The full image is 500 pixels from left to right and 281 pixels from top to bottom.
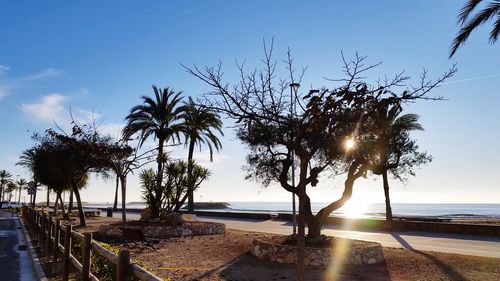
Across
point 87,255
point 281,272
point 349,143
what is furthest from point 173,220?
point 87,255

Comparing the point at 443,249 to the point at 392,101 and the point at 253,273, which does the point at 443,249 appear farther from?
the point at 392,101

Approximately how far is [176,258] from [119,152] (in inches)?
531

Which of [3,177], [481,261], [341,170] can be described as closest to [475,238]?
[341,170]

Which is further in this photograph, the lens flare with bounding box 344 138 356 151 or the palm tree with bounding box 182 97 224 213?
the palm tree with bounding box 182 97 224 213

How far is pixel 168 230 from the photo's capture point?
781 inches

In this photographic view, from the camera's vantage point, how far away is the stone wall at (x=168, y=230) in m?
19.0

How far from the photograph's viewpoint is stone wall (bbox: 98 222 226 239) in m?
19.0

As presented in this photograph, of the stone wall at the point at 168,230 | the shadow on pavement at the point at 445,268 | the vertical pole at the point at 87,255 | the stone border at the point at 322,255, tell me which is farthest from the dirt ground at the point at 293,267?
the stone wall at the point at 168,230

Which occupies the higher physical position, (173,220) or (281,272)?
(173,220)

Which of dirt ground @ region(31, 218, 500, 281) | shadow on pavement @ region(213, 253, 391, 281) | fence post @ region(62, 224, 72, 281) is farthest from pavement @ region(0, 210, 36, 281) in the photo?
shadow on pavement @ region(213, 253, 391, 281)

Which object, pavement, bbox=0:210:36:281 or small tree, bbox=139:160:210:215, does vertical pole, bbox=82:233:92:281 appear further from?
small tree, bbox=139:160:210:215

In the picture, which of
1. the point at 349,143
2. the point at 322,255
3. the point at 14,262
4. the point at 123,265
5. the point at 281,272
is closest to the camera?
the point at 123,265

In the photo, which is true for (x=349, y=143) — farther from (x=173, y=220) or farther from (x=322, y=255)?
(x=173, y=220)

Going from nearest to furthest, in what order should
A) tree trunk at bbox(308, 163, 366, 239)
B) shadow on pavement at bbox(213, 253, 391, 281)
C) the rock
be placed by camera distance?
shadow on pavement at bbox(213, 253, 391, 281)
tree trunk at bbox(308, 163, 366, 239)
the rock
